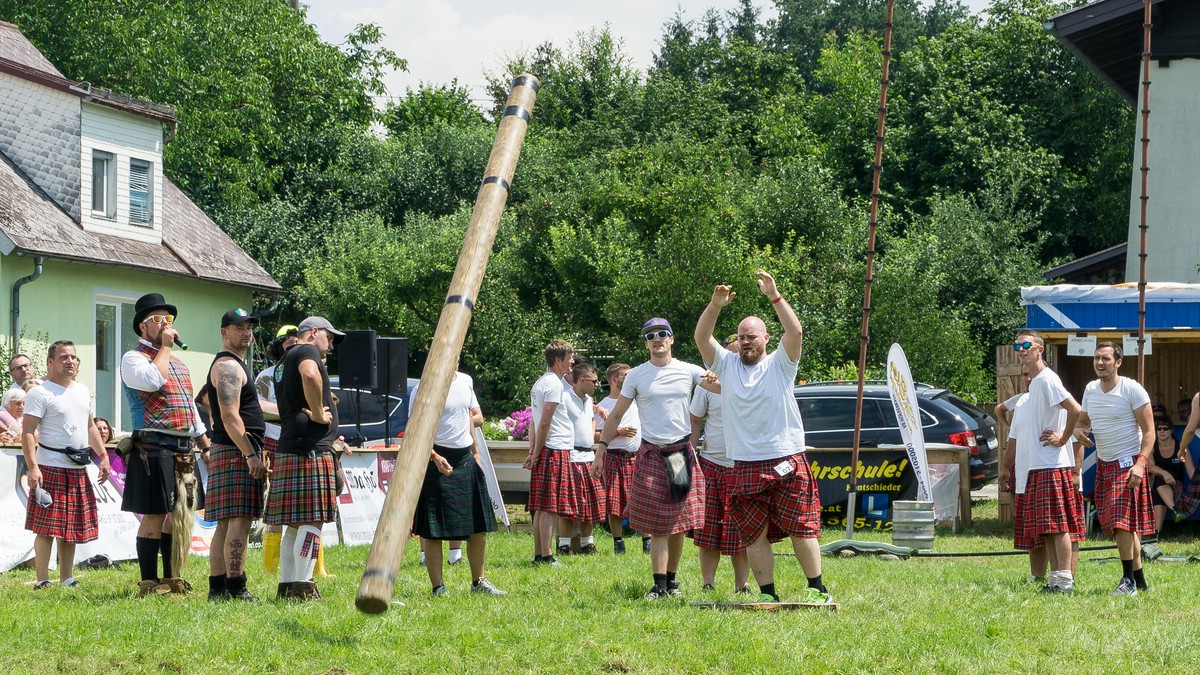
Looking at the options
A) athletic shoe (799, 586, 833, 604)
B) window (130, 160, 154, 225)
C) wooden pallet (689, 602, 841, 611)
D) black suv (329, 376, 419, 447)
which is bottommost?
wooden pallet (689, 602, 841, 611)

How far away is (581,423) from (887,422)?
469 cm

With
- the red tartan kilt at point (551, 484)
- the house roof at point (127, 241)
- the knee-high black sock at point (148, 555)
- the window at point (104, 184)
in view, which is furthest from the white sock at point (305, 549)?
the window at point (104, 184)

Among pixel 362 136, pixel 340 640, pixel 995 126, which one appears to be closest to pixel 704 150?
pixel 995 126

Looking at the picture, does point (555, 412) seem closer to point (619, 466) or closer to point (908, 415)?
point (619, 466)

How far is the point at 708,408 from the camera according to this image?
9.11 meters

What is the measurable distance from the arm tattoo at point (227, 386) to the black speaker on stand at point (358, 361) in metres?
5.20

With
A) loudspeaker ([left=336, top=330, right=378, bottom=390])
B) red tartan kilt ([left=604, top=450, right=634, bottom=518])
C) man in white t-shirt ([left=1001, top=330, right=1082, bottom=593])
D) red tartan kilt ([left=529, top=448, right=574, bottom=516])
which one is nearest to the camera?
man in white t-shirt ([left=1001, top=330, right=1082, bottom=593])

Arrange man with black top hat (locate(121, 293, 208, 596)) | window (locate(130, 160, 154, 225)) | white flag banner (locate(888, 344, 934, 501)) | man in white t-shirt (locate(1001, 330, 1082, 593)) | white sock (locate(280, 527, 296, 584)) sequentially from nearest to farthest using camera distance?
white sock (locate(280, 527, 296, 584)) < man with black top hat (locate(121, 293, 208, 596)) < man in white t-shirt (locate(1001, 330, 1082, 593)) < white flag banner (locate(888, 344, 934, 501)) < window (locate(130, 160, 154, 225))

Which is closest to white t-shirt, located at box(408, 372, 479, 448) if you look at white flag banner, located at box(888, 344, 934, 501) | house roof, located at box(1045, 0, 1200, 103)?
white flag banner, located at box(888, 344, 934, 501)

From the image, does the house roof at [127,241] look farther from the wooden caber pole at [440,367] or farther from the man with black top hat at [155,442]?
the wooden caber pole at [440,367]

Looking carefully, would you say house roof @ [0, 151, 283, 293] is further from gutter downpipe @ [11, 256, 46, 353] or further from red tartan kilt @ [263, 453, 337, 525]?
red tartan kilt @ [263, 453, 337, 525]

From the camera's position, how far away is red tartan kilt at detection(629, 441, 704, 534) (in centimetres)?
848

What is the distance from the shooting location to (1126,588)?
8.61 metres

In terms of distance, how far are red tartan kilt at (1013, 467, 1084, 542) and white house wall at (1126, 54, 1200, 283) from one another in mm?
13323
